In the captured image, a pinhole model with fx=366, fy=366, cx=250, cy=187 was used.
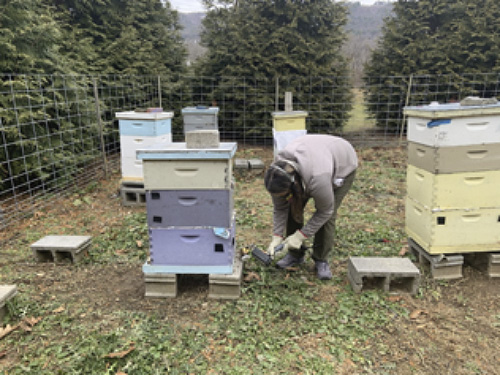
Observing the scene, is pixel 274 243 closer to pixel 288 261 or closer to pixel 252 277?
pixel 252 277

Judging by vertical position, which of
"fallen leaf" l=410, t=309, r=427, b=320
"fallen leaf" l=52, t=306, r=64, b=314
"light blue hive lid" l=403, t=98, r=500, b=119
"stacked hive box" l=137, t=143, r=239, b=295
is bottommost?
"fallen leaf" l=410, t=309, r=427, b=320

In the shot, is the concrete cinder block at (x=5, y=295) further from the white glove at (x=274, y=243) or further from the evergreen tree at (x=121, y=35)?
the evergreen tree at (x=121, y=35)

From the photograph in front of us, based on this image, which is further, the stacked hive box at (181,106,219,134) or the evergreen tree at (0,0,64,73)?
the stacked hive box at (181,106,219,134)

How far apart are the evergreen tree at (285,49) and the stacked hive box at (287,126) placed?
11.4 feet

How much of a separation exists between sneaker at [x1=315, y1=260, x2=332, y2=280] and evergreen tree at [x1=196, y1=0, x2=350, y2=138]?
7358 millimetres

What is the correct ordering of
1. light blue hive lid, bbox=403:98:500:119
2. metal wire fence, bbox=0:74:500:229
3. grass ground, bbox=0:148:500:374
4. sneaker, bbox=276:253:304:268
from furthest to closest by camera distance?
metal wire fence, bbox=0:74:500:229, sneaker, bbox=276:253:304:268, light blue hive lid, bbox=403:98:500:119, grass ground, bbox=0:148:500:374

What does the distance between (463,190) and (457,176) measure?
155 mm

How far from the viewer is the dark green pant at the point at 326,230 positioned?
3.44 meters

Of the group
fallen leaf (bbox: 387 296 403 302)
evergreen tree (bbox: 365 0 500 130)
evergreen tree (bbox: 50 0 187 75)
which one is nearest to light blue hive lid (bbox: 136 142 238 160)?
fallen leaf (bbox: 387 296 403 302)

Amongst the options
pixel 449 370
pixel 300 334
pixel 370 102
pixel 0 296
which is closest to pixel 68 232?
pixel 0 296

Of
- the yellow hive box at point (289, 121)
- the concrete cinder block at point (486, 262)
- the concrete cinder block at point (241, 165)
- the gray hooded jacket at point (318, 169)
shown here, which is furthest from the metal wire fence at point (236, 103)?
the concrete cinder block at point (486, 262)

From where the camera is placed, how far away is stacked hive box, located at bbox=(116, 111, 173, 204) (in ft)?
18.0

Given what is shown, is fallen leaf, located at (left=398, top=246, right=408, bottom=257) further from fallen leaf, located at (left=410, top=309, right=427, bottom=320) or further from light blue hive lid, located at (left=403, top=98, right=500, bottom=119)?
light blue hive lid, located at (left=403, top=98, right=500, bottom=119)

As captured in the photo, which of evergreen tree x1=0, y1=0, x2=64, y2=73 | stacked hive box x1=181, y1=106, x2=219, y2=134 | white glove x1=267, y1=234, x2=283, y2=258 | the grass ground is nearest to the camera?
the grass ground
